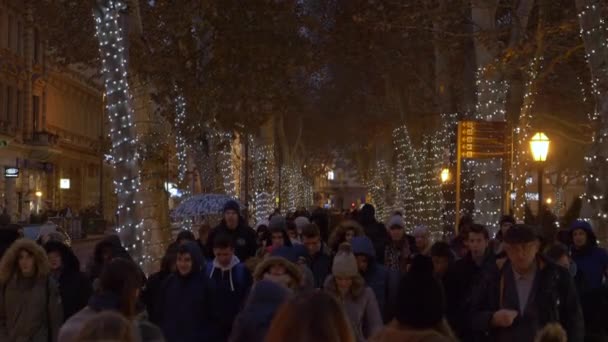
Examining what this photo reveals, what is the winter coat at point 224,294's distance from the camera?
9414 mm

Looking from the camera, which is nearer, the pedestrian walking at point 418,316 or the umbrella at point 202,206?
the pedestrian walking at point 418,316

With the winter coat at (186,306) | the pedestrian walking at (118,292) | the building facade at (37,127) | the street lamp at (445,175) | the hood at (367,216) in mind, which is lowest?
the winter coat at (186,306)

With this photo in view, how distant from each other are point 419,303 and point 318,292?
2.78ft

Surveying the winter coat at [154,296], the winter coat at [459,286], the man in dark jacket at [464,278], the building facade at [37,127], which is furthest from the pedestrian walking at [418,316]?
the building facade at [37,127]

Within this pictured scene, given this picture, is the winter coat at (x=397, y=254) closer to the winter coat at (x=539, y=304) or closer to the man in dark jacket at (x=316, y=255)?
the man in dark jacket at (x=316, y=255)

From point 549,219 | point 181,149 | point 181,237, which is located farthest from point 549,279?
point 181,149

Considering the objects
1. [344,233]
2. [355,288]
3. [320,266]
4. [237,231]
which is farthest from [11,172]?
[355,288]

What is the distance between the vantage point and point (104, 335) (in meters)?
4.27

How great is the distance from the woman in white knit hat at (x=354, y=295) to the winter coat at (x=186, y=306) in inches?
45.2

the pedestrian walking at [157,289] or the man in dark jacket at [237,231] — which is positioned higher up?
the man in dark jacket at [237,231]

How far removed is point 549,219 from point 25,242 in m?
17.7

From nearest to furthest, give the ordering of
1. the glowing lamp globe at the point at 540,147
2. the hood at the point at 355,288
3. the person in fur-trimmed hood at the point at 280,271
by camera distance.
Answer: the person in fur-trimmed hood at the point at 280,271, the hood at the point at 355,288, the glowing lamp globe at the point at 540,147

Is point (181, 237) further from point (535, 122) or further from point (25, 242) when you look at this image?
point (535, 122)

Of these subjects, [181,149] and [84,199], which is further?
[84,199]
